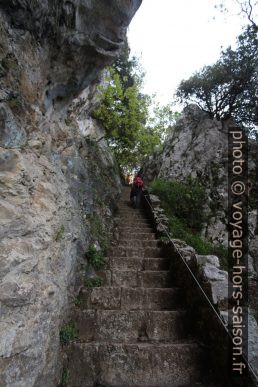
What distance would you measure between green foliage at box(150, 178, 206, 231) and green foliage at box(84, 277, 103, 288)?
4.84 meters

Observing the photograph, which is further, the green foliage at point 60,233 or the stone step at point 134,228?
the stone step at point 134,228

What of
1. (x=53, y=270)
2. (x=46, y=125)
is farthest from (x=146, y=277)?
(x=46, y=125)

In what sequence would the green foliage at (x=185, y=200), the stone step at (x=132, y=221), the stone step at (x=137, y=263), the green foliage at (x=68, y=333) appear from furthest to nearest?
1. the green foliage at (x=185, y=200)
2. the stone step at (x=132, y=221)
3. the stone step at (x=137, y=263)
4. the green foliage at (x=68, y=333)

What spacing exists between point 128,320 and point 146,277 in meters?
1.14

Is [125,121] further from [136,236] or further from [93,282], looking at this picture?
[93,282]

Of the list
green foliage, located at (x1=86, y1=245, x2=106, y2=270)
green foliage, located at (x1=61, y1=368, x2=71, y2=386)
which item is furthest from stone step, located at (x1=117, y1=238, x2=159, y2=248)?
green foliage, located at (x1=61, y1=368, x2=71, y2=386)

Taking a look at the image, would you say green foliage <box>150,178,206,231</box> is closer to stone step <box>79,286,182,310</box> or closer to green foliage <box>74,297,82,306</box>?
stone step <box>79,286,182,310</box>

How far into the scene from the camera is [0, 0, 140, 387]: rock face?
2543mm

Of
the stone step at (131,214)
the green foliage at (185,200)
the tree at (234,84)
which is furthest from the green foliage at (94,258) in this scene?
the tree at (234,84)

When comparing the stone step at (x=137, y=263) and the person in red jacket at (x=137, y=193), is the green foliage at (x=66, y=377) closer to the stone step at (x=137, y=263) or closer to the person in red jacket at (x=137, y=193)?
the stone step at (x=137, y=263)

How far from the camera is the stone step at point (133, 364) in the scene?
10.4 ft

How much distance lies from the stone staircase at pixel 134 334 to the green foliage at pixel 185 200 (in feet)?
12.7

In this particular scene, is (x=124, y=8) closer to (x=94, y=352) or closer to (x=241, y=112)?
(x=94, y=352)

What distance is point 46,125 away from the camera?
14.9ft
